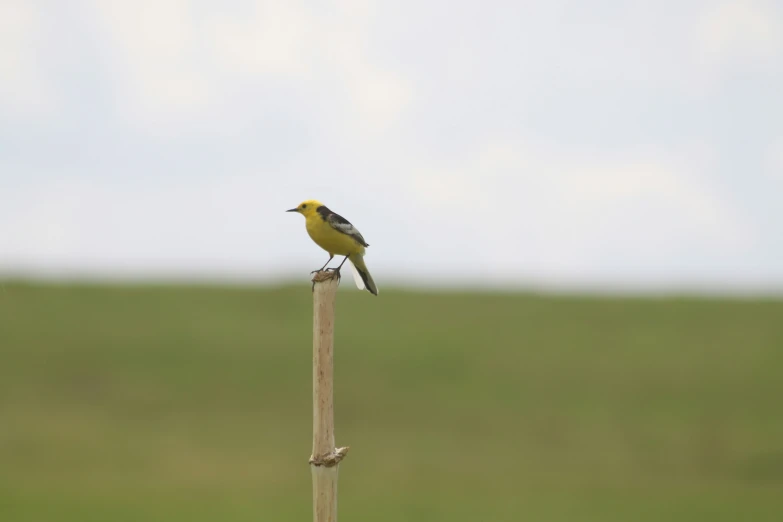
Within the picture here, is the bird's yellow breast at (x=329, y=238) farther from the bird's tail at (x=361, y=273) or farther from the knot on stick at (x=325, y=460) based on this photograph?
the knot on stick at (x=325, y=460)

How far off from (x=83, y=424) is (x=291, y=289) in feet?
38.6

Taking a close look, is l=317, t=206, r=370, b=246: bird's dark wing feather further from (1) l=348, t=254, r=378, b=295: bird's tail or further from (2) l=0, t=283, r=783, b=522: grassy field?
(2) l=0, t=283, r=783, b=522: grassy field

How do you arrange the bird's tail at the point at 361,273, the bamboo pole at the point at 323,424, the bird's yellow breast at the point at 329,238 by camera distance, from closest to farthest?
the bamboo pole at the point at 323,424 < the bird's yellow breast at the point at 329,238 < the bird's tail at the point at 361,273

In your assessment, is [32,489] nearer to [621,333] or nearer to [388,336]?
[388,336]

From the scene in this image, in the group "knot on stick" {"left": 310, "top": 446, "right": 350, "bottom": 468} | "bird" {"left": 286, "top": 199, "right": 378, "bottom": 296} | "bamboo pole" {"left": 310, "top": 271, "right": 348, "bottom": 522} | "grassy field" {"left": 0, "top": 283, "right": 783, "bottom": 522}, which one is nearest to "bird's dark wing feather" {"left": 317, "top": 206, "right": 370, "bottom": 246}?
"bird" {"left": 286, "top": 199, "right": 378, "bottom": 296}

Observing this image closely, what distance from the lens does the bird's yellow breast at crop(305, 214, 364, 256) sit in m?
9.38

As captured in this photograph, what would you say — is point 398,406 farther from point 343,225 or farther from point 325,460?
point 325,460

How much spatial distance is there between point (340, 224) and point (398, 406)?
23855mm

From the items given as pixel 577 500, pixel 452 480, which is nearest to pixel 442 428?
pixel 452 480

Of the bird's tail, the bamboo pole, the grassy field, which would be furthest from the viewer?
the grassy field

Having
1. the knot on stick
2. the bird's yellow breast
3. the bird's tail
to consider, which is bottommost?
the knot on stick

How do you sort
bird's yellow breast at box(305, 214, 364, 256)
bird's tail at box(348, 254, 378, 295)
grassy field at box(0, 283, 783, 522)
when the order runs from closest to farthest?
1. bird's yellow breast at box(305, 214, 364, 256)
2. bird's tail at box(348, 254, 378, 295)
3. grassy field at box(0, 283, 783, 522)

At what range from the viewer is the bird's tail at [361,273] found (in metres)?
9.62

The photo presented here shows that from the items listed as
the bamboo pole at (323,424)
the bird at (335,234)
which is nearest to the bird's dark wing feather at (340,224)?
the bird at (335,234)
